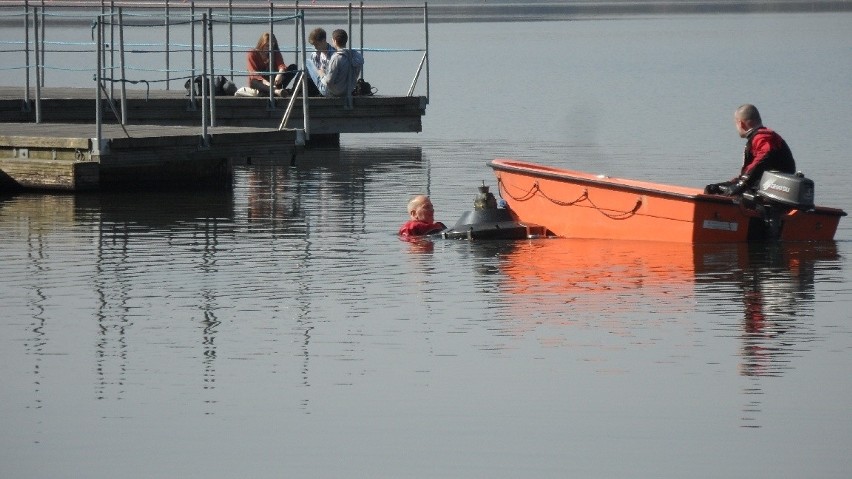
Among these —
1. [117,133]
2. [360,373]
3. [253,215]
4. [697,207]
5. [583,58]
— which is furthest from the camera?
[583,58]

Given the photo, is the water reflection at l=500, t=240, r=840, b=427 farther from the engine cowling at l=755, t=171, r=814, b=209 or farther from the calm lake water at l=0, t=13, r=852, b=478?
the engine cowling at l=755, t=171, r=814, b=209

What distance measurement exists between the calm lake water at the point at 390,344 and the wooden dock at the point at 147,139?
352 millimetres

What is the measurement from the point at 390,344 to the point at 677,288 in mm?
2811

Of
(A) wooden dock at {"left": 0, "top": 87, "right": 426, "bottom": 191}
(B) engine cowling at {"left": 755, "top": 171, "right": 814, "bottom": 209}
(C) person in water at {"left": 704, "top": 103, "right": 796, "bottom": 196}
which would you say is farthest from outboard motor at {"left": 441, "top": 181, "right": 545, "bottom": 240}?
(A) wooden dock at {"left": 0, "top": 87, "right": 426, "bottom": 191}

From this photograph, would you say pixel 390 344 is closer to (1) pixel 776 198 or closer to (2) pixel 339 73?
(1) pixel 776 198

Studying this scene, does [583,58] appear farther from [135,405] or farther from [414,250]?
[135,405]

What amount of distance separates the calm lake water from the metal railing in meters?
1.74

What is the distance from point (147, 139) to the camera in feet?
56.6

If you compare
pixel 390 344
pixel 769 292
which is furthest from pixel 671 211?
pixel 390 344

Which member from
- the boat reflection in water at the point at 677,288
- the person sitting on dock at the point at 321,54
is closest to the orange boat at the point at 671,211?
the boat reflection in water at the point at 677,288

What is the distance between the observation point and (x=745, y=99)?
36.7m

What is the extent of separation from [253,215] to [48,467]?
9.26m

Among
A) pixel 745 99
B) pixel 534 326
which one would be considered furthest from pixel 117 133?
pixel 745 99

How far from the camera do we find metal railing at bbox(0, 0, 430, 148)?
19000 millimetres
